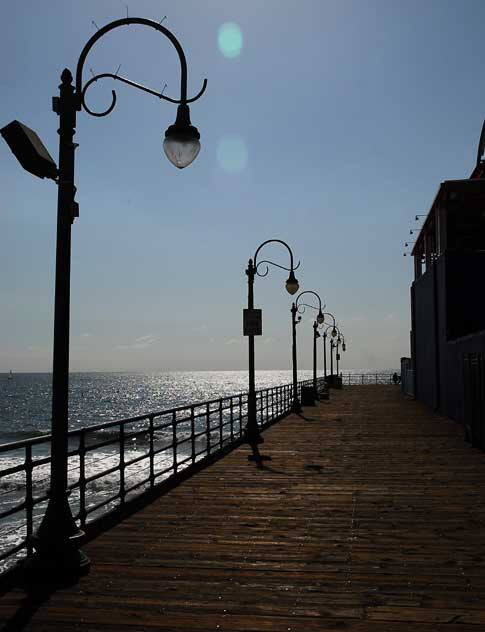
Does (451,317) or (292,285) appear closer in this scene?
(292,285)

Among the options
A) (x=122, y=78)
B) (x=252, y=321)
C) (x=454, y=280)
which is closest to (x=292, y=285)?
(x=252, y=321)

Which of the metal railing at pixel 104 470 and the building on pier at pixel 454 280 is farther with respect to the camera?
the building on pier at pixel 454 280

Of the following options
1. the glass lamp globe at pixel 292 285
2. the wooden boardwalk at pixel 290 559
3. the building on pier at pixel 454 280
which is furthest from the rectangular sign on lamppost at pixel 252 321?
the building on pier at pixel 454 280

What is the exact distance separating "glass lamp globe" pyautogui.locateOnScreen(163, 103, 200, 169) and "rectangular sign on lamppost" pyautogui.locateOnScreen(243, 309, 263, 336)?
11.1 meters

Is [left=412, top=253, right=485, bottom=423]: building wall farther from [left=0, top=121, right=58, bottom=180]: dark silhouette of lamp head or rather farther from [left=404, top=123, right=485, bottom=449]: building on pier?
[left=0, top=121, right=58, bottom=180]: dark silhouette of lamp head

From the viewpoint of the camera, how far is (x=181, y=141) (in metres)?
7.04

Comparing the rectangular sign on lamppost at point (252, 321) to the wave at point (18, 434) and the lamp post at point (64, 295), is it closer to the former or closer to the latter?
the lamp post at point (64, 295)

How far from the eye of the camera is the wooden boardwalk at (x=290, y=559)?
17.6 ft

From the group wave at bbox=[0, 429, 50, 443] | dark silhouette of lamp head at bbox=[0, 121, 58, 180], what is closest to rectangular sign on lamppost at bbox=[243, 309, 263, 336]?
dark silhouette of lamp head at bbox=[0, 121, 58, 180]

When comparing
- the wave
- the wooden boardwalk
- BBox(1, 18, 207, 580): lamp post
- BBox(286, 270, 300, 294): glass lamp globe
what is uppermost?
BBox(286, 270, 300, 294): glass lamp globe

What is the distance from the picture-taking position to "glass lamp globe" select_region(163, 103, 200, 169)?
23.1 ft

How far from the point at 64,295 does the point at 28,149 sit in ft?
4.80

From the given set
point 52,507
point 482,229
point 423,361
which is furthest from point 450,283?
point 52,507

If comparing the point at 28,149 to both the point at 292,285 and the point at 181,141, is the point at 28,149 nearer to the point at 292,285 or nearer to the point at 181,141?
the point at 181,141
